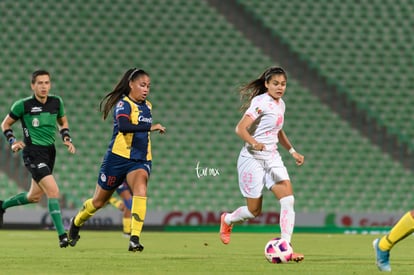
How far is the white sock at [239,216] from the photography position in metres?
10.0

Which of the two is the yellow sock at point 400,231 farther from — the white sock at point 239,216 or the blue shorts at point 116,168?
the blue shorts at point 116,168

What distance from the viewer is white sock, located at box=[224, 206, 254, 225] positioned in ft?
32.9

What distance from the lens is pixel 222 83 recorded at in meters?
21.5

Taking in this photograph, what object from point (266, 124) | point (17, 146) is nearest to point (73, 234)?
point (17, 146)

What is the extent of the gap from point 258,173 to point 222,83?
1216 centimetres

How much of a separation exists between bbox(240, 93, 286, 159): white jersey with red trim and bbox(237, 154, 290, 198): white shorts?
2.8 inches

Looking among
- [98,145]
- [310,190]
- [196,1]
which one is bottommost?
[310,190]

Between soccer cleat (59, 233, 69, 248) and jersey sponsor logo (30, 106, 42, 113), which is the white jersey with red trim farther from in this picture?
jersey sponsor logo (30, 106, 42, 113)

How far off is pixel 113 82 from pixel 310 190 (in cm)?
505

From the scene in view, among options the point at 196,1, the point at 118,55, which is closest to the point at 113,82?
the point at 118,55

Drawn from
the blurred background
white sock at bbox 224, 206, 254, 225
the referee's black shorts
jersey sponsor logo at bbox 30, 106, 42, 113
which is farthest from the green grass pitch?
the blurred background

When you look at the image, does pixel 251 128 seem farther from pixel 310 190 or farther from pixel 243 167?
pixel 310 190

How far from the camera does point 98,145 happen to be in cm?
2022

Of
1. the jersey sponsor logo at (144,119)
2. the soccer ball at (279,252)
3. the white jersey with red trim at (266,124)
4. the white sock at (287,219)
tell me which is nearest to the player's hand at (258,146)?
Result: the white jersey with red trim at (266,124)
